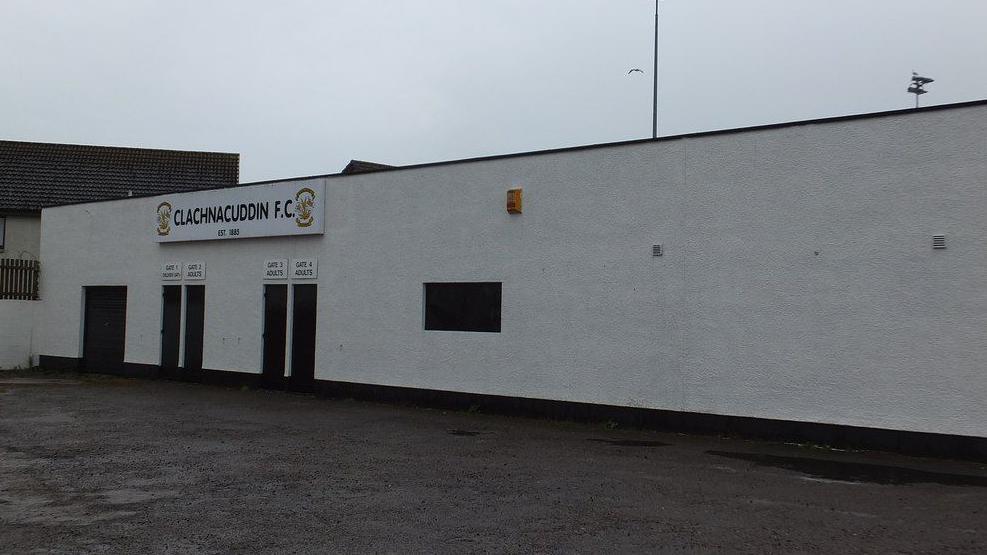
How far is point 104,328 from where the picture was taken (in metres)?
23.2

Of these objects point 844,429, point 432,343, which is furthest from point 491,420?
point 844,429

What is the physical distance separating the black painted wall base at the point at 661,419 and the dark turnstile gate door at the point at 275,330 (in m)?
0.23

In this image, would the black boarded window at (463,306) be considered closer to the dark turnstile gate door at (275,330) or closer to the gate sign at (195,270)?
the dark turnstile gate door at (275,330)

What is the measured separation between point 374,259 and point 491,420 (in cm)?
471

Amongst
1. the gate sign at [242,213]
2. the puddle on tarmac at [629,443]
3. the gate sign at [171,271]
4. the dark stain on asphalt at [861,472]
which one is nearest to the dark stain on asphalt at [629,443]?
the puddle on tarmac at [629,443]

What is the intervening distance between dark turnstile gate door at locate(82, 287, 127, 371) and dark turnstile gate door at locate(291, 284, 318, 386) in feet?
21.9

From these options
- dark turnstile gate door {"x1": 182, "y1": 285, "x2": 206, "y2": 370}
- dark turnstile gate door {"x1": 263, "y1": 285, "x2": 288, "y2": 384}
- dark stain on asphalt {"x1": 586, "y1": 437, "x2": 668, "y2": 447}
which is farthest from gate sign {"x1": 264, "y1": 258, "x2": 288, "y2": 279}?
dark stain on asphalt {"x1": 586, "y1": 437, "x2": 668, "y2": 447}

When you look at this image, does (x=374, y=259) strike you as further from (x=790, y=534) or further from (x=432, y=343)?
(x=790, y=534)

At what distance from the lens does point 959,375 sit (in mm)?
10617

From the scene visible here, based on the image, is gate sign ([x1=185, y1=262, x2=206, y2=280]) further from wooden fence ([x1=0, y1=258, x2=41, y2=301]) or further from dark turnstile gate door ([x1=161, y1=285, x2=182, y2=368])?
wooden fence ([x1=0, y1=258, x2=41, y2=301])

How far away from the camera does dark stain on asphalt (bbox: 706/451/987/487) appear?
9.12 metres

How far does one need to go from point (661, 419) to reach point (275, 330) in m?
9.66

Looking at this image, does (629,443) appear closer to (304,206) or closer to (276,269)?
(304,206)

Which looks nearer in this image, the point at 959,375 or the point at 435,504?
the point at 435,504
